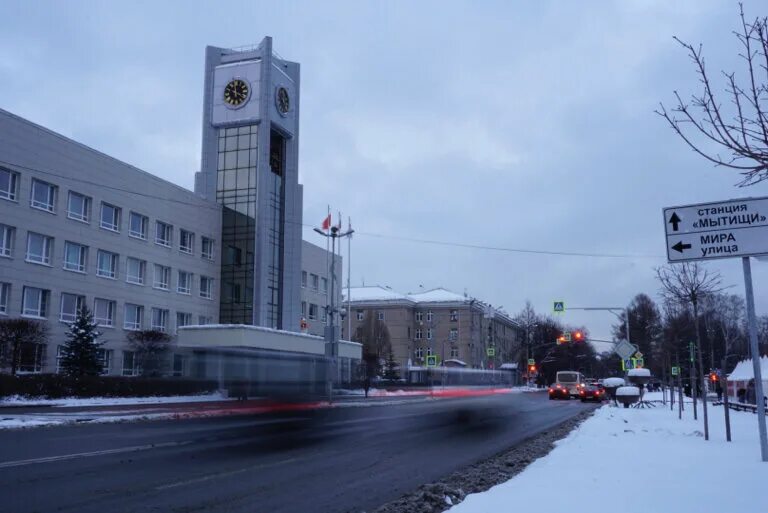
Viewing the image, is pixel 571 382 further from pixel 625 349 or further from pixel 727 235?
pixel 727 235

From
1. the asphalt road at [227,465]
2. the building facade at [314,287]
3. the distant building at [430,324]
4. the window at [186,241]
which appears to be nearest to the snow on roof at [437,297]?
the distant building at [430,324]

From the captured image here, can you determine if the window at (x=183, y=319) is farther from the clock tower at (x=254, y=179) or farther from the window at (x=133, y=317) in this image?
the clock tower at (x=254, y=179)

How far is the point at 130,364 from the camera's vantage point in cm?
4666

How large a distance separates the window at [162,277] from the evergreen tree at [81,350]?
38.7 ft

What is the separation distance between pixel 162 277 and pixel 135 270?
120 inches

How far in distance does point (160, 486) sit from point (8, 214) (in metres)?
34.8

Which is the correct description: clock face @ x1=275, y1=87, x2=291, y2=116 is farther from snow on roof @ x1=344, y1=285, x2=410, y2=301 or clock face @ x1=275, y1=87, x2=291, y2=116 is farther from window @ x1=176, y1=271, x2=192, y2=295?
snow on roof @ x1=344, y1=285, x2=410, y2=301

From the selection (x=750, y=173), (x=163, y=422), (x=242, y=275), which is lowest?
(x=163, y=422)

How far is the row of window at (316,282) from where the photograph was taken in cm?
7085

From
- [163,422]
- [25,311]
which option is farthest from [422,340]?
[163,422]

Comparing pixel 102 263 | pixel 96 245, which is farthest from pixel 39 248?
pixel 102 263

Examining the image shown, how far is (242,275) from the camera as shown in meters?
58.8

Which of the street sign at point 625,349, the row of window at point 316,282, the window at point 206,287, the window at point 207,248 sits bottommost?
the street sign at point 625,349

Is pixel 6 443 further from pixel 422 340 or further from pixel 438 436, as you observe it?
pixel 422 340
